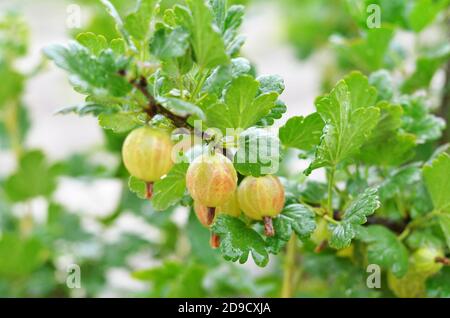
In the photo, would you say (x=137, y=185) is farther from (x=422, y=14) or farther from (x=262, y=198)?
(x=422, y=14)

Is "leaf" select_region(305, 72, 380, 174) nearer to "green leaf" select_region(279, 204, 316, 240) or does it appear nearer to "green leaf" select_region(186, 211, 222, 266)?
"green leaf" select_region(279, 204, 316, 240)

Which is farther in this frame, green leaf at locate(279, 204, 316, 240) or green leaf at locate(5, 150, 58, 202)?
green leaf at locate(5, 150, 58, 202)

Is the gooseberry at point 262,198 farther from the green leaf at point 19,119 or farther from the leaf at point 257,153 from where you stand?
the green leaf at point 19,119

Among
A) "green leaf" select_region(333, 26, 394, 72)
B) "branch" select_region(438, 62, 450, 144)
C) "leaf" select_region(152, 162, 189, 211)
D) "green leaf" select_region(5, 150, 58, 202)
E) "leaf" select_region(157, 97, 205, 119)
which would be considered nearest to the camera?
"leaf" select_region(157, 97, 205, 119)

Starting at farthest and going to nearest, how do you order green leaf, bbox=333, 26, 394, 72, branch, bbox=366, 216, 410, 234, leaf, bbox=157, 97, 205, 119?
green leaf, bbox=333, 26, 394, 72
branch, bbox=366, 216, 410, 234
leaf, bbox=157, 97, 205, 119

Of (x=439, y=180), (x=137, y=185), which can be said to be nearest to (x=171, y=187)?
(x=137, y=185)

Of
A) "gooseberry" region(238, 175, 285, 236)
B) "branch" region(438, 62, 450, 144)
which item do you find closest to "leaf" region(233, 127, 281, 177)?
"gooseberry" region(238, 175, 285, 236)

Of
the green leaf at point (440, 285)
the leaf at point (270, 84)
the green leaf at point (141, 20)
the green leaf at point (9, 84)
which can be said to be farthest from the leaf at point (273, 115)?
the green leaf at point (9, 84)
